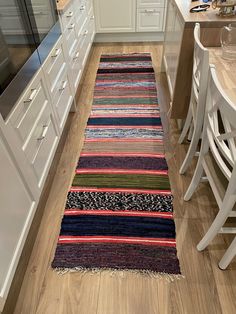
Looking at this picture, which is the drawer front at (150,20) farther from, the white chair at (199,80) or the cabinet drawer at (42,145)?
the cabinet drawer at (42,145)

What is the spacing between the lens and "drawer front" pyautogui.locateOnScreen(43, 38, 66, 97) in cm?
157

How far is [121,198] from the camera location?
5.33 feet

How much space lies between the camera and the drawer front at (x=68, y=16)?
74.1 inches

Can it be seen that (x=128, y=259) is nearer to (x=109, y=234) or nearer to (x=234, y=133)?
(x=109, y=234)

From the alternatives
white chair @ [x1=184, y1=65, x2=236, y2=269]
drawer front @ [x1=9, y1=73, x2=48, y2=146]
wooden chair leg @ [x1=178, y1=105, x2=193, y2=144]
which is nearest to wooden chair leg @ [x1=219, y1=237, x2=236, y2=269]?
white chair @ [x1=184, y1=65, x2=236, y2=269]

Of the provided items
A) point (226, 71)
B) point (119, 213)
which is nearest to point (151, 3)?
point (226, 71)

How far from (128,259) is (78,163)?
83 centimetres

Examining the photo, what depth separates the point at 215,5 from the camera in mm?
1673

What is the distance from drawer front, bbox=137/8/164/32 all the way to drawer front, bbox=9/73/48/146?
2.43m

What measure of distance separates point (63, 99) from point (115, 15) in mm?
2020

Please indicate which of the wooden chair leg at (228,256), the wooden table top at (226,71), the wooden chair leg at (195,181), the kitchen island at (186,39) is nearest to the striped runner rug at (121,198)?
the wooden chair leg at (195,181)

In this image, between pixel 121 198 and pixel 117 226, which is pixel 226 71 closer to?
pixel 121 198

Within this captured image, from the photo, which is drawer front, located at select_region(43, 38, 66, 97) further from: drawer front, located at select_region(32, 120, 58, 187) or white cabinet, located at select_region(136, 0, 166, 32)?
white cabinet, located at select_region(136, 0, 166, 32)

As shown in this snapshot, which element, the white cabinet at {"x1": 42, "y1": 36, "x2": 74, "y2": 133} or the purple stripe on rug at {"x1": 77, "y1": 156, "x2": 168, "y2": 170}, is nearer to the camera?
the white cabinet at {"x1": 42, "y1": 36, "x2": 74, "y2": 133}
